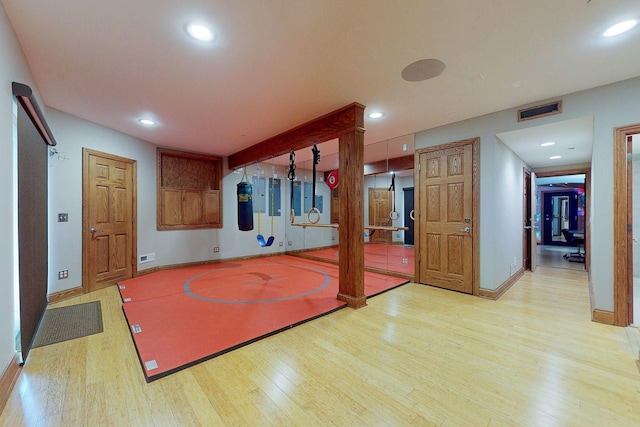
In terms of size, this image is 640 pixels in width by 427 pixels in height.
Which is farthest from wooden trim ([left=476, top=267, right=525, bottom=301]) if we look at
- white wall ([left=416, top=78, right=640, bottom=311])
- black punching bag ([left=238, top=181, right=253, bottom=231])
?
black punching bag ([left=238, top=181, right=253, bottom=231])

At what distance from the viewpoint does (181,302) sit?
3.46 m

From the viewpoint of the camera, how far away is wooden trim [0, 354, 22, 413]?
5.47ft

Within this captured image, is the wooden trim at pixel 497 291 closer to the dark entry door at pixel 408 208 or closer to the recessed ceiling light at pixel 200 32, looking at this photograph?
the dark entry door at pixel 408 208

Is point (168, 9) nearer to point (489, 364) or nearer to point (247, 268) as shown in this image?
point (489, 364)

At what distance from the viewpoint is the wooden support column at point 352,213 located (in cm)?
329

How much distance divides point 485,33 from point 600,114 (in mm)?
2096

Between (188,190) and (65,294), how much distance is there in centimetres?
279

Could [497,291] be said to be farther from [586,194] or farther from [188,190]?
[188,190]

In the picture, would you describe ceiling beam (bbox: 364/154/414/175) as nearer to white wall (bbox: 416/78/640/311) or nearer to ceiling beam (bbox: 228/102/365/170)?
white wall (bbox: 416/78/640/311)

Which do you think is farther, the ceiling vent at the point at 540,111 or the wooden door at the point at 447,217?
the wooden door at the point at 447,217

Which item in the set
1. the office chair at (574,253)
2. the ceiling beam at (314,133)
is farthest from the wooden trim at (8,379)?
the office chair at (574,253)

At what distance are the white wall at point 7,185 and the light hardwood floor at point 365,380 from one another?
428 millimetres

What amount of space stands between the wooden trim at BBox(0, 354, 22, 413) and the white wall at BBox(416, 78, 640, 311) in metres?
4.94

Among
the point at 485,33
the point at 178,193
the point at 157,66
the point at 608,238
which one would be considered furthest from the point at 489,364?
the point at 178,193
